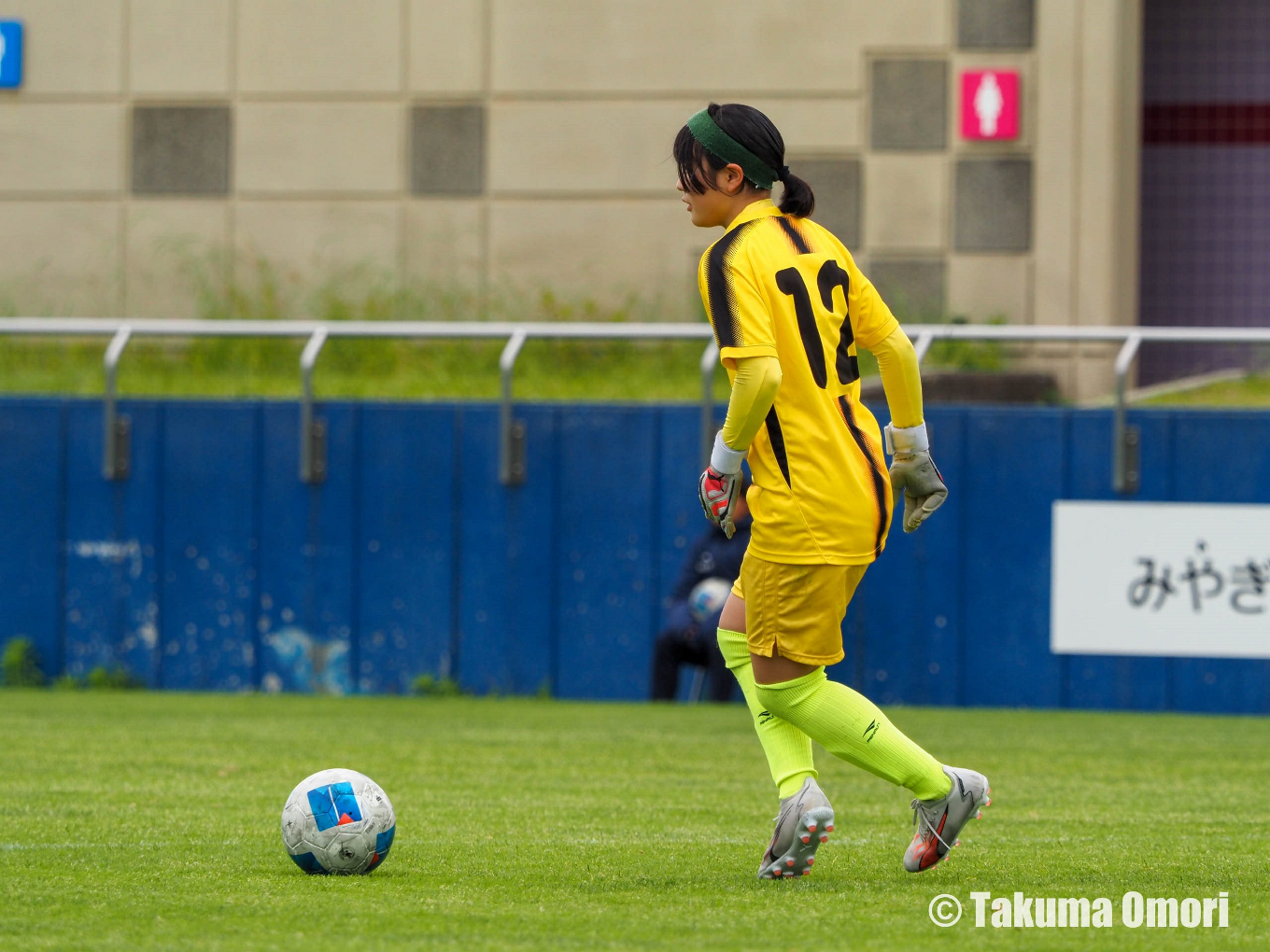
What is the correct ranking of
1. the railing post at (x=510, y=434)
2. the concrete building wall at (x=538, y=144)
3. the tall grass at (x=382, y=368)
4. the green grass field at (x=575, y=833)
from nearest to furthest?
the green grass field at (x=575, y=833) < the railing post at (x=510, y=434) < the tall grass at (x=382, y=368) < the concrete building wall at (x=538, y=144)

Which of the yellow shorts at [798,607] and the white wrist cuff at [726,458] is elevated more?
the white wrist cuff at [726,458]

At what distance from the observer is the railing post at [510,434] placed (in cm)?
1187

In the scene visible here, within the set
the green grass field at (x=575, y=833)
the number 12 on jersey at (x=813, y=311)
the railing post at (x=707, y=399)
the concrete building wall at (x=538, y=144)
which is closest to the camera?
the green grass field at (x=575, y=833)

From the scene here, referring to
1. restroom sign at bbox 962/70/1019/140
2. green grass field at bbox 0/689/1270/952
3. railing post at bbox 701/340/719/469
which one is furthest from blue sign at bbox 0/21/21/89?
restroom sign at bbox 962/70/1019/140

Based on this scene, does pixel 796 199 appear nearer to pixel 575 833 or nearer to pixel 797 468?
pixel 797 468

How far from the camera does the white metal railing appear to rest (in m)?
11.4

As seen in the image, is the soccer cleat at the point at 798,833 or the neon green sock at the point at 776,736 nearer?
the soccer cleat at the point at 798,833

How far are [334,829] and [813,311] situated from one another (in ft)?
6.25

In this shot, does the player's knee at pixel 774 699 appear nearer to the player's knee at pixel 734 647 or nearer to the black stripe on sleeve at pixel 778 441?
the player's knee at pixel 734 647

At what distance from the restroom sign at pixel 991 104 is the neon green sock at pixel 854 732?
33.2 feet

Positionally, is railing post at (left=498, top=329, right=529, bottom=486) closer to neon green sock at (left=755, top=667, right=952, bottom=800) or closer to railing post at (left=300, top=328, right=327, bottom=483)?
railing post at (left=300, top=328, right=327, bottom=483)

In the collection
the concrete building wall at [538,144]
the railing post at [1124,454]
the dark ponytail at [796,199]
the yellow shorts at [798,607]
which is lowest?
the yellow shorts at [798,607]

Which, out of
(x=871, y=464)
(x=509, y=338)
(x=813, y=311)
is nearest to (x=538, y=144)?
(x=509, y=338)

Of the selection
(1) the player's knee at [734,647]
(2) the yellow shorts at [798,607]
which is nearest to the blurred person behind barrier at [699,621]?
(1) the player's knee at [734,647]
